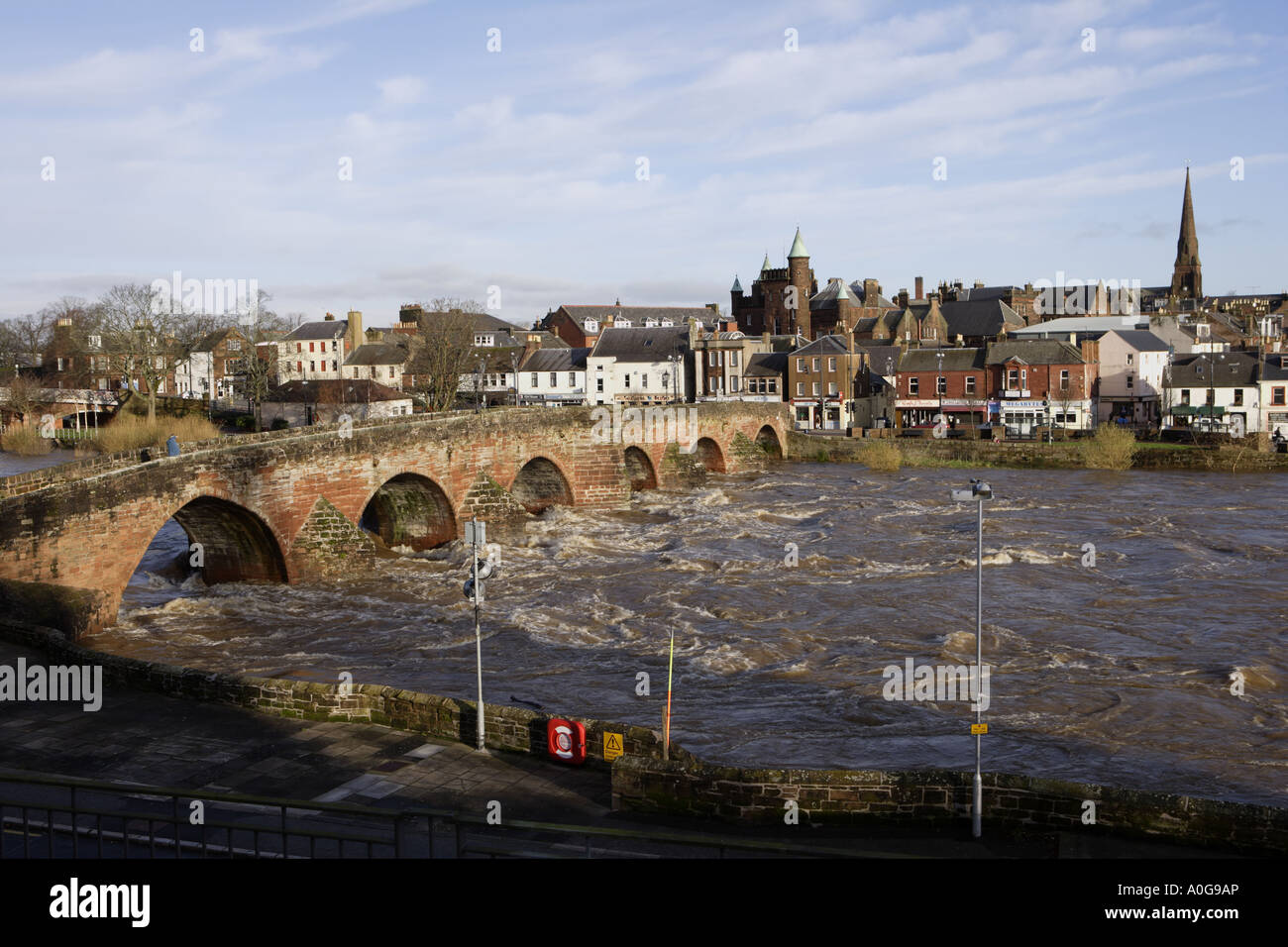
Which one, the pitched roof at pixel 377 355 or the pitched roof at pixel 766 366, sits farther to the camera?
the pitched roof at pixel 377 355

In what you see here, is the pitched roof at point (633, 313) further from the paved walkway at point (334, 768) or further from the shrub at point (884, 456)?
the paved walkway at point (334, 768)

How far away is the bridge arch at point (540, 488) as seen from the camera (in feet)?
156

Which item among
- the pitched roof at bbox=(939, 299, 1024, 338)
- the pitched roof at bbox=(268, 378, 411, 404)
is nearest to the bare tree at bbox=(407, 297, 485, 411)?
the pitched roof at bbox=(268, 378, 411, 404)

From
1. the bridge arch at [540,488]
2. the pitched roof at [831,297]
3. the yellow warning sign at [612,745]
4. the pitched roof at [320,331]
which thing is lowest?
the yellow warning sign at [612,745]

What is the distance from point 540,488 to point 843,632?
23.6 meters

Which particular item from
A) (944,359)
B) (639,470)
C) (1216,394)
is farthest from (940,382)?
(639,470)

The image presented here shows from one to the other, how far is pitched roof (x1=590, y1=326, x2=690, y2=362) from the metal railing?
75.1 meters

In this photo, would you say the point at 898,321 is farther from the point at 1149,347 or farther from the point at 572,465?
the point at 572,465

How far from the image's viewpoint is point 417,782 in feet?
46.8

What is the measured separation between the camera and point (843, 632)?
2686 cm

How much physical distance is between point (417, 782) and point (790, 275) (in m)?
96.5

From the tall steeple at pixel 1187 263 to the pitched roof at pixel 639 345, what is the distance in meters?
88.2

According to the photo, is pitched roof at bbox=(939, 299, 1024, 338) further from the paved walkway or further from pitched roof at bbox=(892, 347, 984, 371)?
the paved walkway

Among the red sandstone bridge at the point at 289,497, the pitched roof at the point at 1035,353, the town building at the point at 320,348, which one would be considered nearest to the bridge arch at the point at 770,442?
the pitched roof at the point at 1035,353
